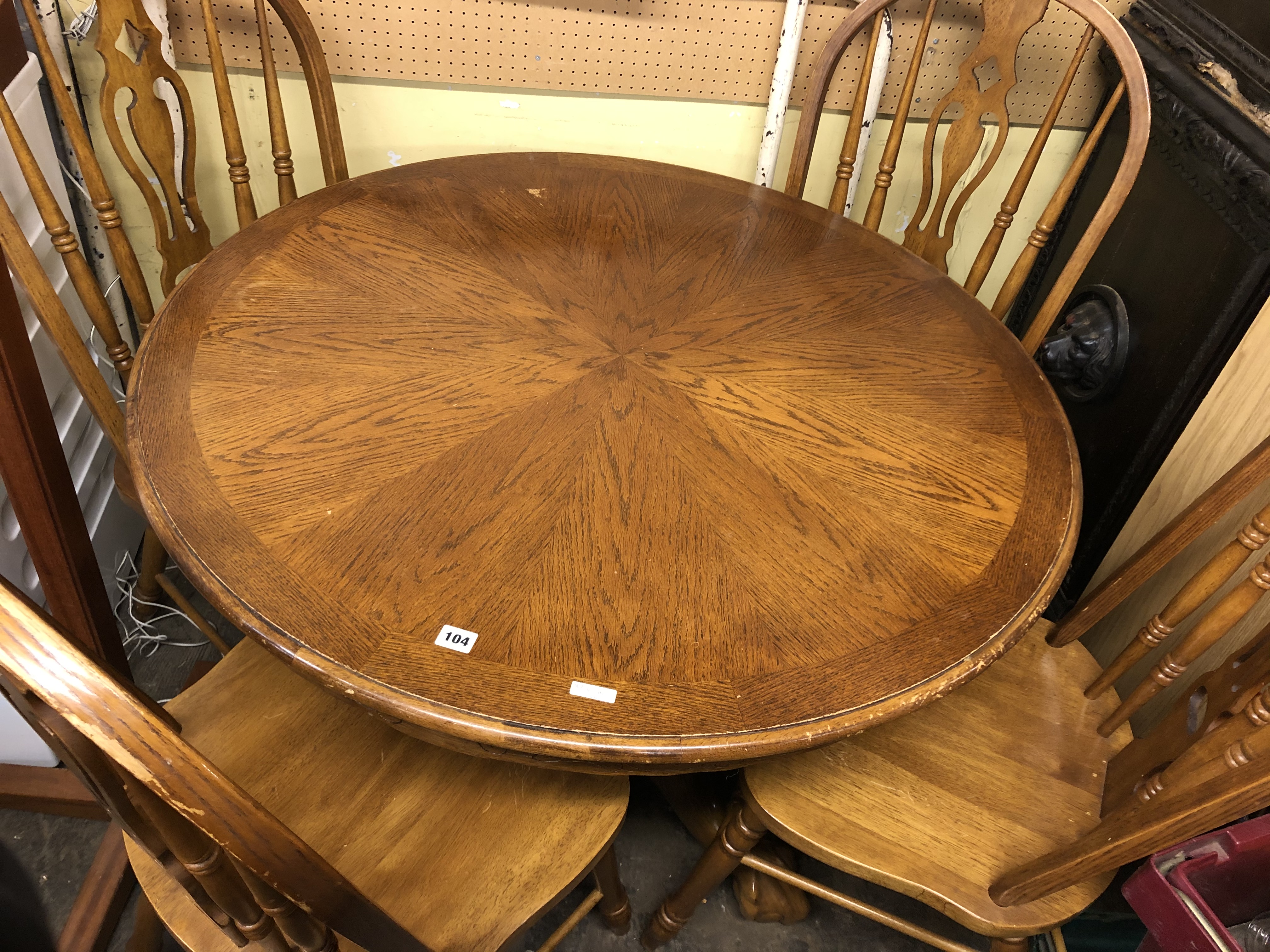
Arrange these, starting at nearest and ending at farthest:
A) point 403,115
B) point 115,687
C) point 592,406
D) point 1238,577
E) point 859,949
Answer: point 115,687 → point 592,406 → point 1238,577 → point 859,949 → point 403,115

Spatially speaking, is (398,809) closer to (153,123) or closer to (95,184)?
(95,184)

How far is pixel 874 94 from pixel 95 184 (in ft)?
4.70

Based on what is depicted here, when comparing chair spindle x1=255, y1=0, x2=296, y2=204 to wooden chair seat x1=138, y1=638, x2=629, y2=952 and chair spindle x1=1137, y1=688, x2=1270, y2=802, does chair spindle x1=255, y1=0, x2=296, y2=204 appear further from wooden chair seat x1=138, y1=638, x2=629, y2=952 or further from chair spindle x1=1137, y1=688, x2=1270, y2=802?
chair spindle x1=1137, y1=688, x2=1270, y2=802

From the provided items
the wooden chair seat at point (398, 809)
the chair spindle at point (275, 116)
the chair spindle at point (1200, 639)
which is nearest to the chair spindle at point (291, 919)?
the wooden chair seat at point (398, 809)

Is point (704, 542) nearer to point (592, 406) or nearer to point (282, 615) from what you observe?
point (592, 406)

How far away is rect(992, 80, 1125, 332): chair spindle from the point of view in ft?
4.70

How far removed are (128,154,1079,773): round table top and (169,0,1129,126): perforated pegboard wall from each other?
0.36 metres

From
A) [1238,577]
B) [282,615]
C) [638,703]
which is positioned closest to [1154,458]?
[1238,577]

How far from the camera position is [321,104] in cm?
Result: 156

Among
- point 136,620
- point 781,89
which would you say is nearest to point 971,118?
point 781,89

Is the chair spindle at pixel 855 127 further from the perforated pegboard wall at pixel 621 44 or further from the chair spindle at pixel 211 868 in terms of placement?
the chair spindle at pixel 211 868

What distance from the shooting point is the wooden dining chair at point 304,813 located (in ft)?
1.85

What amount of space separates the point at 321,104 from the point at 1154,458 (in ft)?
5.47

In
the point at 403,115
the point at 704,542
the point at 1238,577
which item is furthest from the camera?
the point at 403,115
